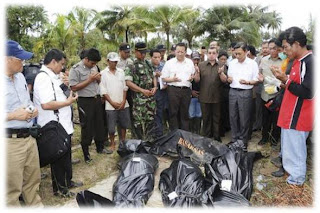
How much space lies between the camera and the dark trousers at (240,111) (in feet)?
14.3

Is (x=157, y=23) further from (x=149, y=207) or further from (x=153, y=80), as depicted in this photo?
(x=149, y=207)

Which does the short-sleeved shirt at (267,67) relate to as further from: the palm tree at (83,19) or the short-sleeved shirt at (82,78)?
the palm tree at (83,19)

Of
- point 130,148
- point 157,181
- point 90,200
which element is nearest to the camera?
point 90,200

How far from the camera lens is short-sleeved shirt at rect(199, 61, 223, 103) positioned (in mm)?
4660

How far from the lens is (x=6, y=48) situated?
2.45 metres

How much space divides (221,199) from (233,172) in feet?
1.85

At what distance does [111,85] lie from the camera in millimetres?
4332

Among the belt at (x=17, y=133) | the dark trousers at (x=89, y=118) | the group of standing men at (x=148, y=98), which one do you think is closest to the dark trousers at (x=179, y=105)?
the group of standing men at (x=148, y=98)

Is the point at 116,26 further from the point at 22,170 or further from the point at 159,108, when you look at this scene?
the point at 22,170

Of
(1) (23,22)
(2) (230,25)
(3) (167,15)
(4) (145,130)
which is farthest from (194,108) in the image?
(2) (230,25)

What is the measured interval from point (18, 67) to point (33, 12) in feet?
54.5

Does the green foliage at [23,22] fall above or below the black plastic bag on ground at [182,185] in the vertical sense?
above

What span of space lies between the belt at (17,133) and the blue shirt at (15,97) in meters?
0.03

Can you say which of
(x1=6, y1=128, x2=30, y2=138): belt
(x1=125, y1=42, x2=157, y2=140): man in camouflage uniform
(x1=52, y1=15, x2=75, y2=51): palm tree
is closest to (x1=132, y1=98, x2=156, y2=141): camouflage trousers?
(x1=125, y1=42, x2=157, y2=140): man in camouflage uniform
